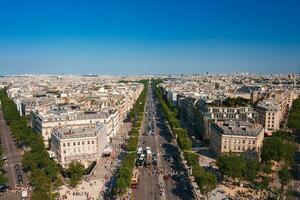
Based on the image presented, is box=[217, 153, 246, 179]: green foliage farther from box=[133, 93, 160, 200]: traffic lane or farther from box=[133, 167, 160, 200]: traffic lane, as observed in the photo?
box=[133, 93, 160, 200]: traffic lane

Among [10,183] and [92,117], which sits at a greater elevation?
[92,117]

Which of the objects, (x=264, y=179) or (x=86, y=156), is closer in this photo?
(x=264, y=179)

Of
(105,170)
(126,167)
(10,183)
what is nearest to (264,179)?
(126,167)

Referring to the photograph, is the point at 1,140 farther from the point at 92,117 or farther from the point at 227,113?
the point at 227,113

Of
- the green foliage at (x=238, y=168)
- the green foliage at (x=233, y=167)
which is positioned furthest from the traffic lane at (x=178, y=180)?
the green foliage at (x=238, y=168)

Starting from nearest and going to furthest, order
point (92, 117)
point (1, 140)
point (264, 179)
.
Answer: point (264, 179)
point (92, 117)
point (1, 140)

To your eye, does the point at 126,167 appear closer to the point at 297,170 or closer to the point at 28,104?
the point at 297,170

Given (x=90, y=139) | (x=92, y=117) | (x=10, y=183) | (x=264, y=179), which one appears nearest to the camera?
(x=264, y=179)
